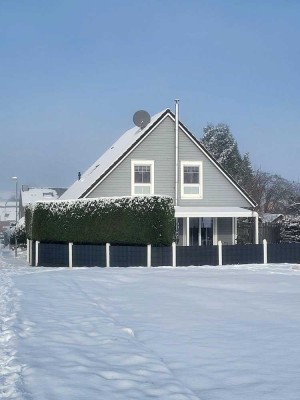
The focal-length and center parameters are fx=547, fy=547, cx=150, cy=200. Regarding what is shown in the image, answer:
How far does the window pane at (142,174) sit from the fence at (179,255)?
731cm

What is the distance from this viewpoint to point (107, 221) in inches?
985

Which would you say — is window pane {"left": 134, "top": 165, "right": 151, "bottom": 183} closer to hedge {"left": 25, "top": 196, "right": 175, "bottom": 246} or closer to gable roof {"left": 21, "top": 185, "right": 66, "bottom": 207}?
hedge {"left": 25, "top": 196, "right": 175, "bottom": 246}

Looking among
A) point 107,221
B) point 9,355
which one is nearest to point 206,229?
point 107,221

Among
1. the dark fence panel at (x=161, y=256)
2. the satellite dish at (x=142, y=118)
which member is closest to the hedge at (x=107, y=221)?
the dark fence panel at (x=161, y=256)

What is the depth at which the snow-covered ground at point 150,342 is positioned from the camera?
20.5 feet

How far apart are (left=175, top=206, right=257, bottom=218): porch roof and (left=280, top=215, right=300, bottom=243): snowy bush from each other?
25.5 ft

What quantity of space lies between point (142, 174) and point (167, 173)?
147 centimetres

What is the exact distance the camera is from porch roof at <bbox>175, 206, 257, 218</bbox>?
29.7 meters

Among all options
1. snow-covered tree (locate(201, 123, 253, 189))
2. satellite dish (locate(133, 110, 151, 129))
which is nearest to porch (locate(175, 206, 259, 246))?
satellite dish (locate(133, 110, 151, 129))

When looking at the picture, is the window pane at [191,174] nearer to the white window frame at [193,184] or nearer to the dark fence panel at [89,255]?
the white window frame at [193,184]

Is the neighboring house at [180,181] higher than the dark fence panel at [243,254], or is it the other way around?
the neighboring house at [180,181]

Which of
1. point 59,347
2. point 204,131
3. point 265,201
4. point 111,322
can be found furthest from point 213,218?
point 265,201

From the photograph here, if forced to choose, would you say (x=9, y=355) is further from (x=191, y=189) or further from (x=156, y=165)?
(x=191, y=189)

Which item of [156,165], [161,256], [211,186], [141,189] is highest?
[156,165]
